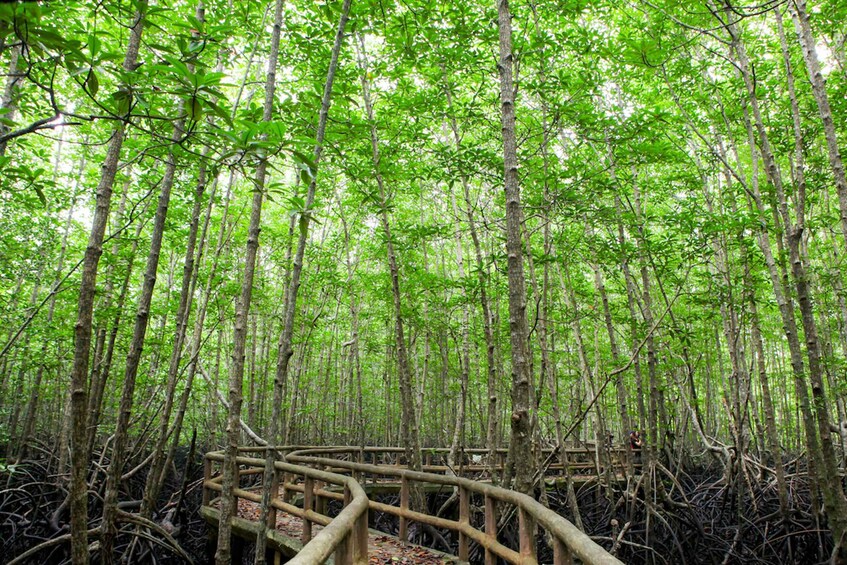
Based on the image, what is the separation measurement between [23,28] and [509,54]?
2898mm

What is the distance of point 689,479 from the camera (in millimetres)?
10789

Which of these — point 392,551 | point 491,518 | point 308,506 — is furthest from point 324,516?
point 491,518

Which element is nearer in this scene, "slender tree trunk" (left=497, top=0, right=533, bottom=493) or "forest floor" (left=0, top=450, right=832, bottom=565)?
"slender tree trunk" (left=497, top=0, right=533, bottom=493)

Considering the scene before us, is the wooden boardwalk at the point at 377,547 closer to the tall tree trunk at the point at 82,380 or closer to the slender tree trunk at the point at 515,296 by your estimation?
the slender tree trunk at the point at 515,296

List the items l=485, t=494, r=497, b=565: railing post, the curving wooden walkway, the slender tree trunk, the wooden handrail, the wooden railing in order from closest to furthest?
the wooden railing, the wooden handrail, the curving wooden walkway, the slender tree trunk, l=485, t=494, r=497, b=565: railing post

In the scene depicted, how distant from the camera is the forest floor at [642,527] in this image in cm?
633

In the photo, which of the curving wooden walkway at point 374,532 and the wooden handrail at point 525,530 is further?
the curving wooden walkway at point 374,532

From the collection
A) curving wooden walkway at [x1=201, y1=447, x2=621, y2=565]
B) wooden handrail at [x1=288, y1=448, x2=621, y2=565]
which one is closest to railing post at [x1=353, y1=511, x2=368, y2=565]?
curving wooden walkway at [x1=201, y1=447, x2=621, y2=565]

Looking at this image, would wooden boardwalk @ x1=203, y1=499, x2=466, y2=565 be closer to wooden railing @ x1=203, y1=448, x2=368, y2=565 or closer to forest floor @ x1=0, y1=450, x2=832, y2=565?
wooden railing @ x1=203, y1=448, x2=368, y2=565

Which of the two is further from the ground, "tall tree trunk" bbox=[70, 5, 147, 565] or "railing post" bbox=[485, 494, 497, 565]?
"tall tree trunk" bbox=[70, 5, 147, 565]

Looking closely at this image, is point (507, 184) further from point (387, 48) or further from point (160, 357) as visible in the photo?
point (160, 357)

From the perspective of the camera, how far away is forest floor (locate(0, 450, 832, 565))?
6.33 meters

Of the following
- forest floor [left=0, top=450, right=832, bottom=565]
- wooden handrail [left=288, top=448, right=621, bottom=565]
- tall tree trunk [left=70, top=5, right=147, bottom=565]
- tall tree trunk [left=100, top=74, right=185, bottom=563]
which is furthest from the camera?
forest floor [left=0, top=450, right=832, bottom=565]

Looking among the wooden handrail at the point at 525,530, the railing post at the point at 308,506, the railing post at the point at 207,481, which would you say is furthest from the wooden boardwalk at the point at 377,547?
the railing post at the point at 207,481
